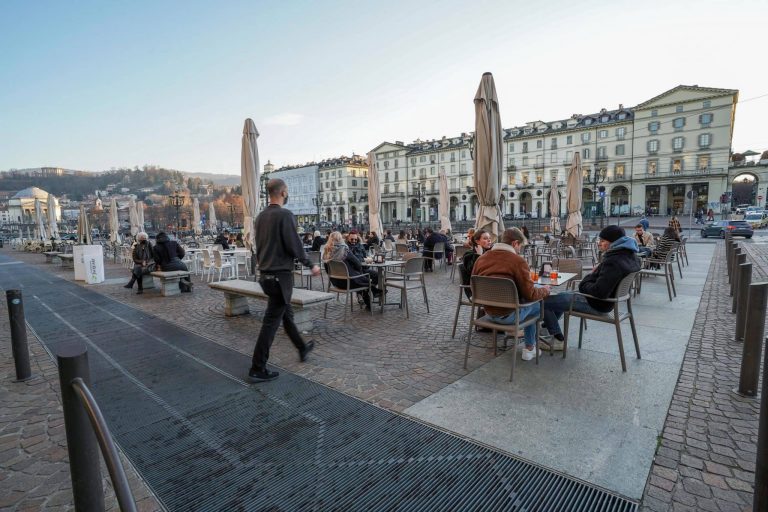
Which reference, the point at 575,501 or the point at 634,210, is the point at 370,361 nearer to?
the point at 575,501

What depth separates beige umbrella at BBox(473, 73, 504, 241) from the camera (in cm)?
654

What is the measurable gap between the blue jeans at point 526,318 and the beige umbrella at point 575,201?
32.9 feet

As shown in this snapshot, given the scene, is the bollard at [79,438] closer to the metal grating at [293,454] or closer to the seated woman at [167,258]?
the metal grating at [293,454]

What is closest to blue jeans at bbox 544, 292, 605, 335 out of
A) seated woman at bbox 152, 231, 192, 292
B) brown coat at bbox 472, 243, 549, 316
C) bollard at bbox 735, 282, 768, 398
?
brown coat at bbox 472, 243, 549, 316

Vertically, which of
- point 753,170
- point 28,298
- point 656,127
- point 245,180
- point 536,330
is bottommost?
point 28,298

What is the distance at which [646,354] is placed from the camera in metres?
4.36

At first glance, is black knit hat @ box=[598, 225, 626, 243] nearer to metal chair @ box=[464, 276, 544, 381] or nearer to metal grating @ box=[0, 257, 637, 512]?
metal chair @ box=[464, 276, 544, 381]

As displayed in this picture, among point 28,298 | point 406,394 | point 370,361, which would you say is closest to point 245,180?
point 28,298

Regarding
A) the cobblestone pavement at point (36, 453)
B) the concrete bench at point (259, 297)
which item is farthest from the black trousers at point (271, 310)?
the cobblestone pavement at point (36, 453)

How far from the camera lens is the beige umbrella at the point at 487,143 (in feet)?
21.4

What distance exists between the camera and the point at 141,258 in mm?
9953

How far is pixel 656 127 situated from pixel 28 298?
7106 centimetres

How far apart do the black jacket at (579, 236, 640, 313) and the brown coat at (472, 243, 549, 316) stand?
668 mm

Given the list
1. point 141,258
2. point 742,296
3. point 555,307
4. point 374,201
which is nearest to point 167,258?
point 141,258
